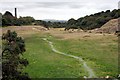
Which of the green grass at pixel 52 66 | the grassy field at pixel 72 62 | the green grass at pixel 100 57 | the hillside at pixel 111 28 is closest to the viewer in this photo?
the green grass at pixel 52 66

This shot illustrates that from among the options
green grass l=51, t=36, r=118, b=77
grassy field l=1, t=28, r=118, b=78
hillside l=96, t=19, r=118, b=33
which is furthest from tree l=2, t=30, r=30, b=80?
hillside l=96, t=19, r=118, b=33

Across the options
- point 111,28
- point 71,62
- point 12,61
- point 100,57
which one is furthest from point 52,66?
point 111,28

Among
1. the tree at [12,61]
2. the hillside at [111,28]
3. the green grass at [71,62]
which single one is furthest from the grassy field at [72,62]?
the hillside at [111,28]

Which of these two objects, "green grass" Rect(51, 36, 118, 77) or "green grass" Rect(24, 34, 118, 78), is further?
"green grass" Rect(51, 36, 118, 77)

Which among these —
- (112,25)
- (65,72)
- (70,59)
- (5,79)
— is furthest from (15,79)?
(112,25)

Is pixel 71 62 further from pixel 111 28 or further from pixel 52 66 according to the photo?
pixel 111 28

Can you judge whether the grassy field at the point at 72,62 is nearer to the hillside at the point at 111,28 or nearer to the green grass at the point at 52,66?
the green grass at the point at 52,66

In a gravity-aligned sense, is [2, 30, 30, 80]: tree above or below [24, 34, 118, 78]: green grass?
above

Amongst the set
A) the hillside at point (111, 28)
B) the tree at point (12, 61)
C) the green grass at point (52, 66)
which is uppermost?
the hillside at point (111, 28)

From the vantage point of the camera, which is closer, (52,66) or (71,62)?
(52,66)

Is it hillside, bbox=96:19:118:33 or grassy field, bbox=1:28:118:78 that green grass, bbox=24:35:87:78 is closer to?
grassy field, bbox=1:28:118:78

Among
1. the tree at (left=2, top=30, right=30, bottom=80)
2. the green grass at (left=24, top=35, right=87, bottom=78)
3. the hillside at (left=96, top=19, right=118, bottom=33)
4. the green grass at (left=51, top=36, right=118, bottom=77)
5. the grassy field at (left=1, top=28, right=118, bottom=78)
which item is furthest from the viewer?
the hillside at (left=96, top=19, right=118, bottom=33)

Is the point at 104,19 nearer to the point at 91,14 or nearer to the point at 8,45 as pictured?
the point at 91,14

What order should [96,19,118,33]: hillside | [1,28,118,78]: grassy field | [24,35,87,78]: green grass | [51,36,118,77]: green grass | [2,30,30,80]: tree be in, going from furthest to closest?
[96,19,118,33]: hillside
[51,36,118,77]: green grass
[1,28,118,78]: grassy field
[24,35,87,78]: green grass
[2,30,30,80]: tree
